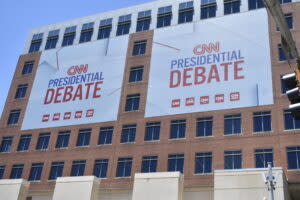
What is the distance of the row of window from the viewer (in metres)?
38.8

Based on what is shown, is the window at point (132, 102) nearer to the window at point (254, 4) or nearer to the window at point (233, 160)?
the window at point (233, 160)

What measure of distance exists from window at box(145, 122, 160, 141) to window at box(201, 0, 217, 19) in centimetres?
1642

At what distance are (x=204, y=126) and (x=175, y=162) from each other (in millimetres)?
5183

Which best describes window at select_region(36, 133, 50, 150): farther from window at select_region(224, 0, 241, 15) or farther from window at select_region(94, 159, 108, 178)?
window at select_region(224, 0, 241, 15)

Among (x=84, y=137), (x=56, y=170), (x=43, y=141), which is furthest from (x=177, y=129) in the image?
(x=43, y=141)

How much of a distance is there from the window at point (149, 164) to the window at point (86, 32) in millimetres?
23040

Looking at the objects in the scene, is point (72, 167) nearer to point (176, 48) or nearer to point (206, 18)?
point (176, 48)

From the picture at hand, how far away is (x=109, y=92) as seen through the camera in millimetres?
50812

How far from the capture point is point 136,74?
167 feet

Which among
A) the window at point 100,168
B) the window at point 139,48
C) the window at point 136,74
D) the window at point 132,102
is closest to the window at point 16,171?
the window at point 100,168

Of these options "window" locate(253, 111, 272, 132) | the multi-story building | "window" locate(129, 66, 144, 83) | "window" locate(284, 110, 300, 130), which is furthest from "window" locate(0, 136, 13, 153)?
"window" locate(284, 110, 300, 130)

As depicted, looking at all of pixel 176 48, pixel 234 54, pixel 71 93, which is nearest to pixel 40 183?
pixel 71 93

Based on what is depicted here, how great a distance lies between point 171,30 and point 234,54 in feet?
32.7

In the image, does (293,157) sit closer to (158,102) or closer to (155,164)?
(155,164)
